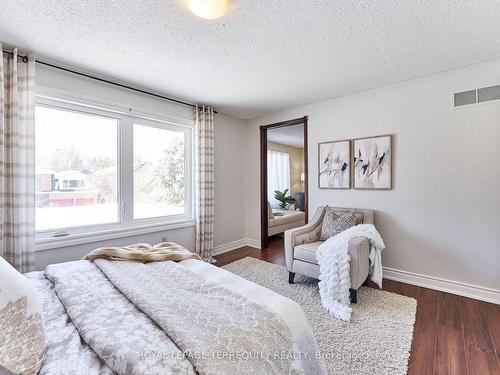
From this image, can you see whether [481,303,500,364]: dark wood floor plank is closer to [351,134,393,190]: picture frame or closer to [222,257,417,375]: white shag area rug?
[222,257,417,375]: white shag area rug

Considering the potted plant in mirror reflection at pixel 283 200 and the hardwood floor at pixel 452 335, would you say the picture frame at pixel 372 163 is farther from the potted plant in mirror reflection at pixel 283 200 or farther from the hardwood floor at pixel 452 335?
the potted plant in mirror reflection at pixel 283 200

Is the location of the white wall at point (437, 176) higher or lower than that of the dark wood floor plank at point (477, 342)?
higher

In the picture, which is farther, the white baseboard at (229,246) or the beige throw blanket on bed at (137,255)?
the white baseboard at (229,246)

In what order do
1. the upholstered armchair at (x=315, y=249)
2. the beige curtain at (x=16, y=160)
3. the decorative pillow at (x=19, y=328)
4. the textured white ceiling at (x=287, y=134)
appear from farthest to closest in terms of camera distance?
the textured white ceiling at (x=287, y=134) < the upholstered armchair at (x=315, y=249) < the beige curtain at (x=16, y=160) < the decorative pillow at (x=19, y=328)

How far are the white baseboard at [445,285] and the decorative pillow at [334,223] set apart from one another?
32.3 inches

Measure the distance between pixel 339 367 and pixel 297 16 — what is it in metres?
2.38

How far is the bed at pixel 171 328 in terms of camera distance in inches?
32.2

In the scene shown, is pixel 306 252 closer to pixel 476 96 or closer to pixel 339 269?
pixel 339 269

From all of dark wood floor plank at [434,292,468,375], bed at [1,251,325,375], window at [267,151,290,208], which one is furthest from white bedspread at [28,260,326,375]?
window at [267,151,290,208]

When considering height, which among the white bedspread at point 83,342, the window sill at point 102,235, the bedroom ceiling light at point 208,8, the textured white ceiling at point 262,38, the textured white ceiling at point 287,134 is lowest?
the white bedspread at point 83,342

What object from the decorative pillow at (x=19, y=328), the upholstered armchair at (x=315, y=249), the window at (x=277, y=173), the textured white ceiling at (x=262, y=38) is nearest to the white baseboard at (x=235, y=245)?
the upholstered armchair at (x=315, y=249)

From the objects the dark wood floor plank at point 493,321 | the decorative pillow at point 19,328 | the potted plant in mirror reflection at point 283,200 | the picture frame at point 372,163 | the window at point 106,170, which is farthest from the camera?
the potted plant in mirror reflection at point 283,200

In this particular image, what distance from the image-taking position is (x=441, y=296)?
257 cm

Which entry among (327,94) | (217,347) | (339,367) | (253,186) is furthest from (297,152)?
(217,347)
